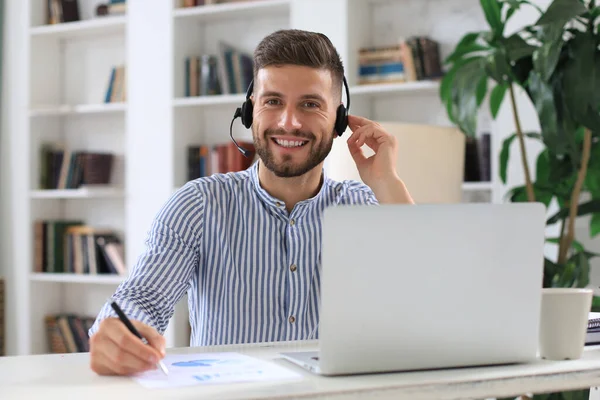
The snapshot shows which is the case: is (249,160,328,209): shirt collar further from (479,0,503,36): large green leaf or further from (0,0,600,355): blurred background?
(0,0,600,355): blurred background

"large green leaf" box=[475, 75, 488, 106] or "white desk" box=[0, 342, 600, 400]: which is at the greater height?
"large green leaf" box=[475, 75, 488, 106]

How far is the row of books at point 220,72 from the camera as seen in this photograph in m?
4.30

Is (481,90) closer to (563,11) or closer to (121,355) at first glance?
(563,11)

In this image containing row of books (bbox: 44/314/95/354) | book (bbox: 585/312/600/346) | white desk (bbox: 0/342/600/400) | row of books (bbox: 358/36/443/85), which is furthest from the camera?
row of books (bbox: 44/314/95/354)

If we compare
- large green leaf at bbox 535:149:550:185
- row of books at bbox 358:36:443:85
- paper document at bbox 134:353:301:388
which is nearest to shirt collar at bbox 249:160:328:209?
paper document at bbox 134:353:301:388

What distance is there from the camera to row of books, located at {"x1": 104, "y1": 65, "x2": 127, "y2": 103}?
473cm

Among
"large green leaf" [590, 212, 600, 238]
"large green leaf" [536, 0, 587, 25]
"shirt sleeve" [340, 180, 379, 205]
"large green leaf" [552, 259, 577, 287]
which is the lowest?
"large green leaf" [552, 259, 577, 287]

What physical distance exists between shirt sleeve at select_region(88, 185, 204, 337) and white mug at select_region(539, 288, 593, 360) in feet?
2.16

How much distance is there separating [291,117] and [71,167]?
3.23 meters

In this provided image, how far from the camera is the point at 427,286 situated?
3.73 feet

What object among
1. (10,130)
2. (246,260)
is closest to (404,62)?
(246,260)

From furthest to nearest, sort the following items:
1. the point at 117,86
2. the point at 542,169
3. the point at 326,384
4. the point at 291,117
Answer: the point at 117,86 → the point at 542,169 → the point at 291,117 → the point at 326,384

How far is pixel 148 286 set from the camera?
163 cm

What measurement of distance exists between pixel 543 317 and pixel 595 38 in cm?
182
